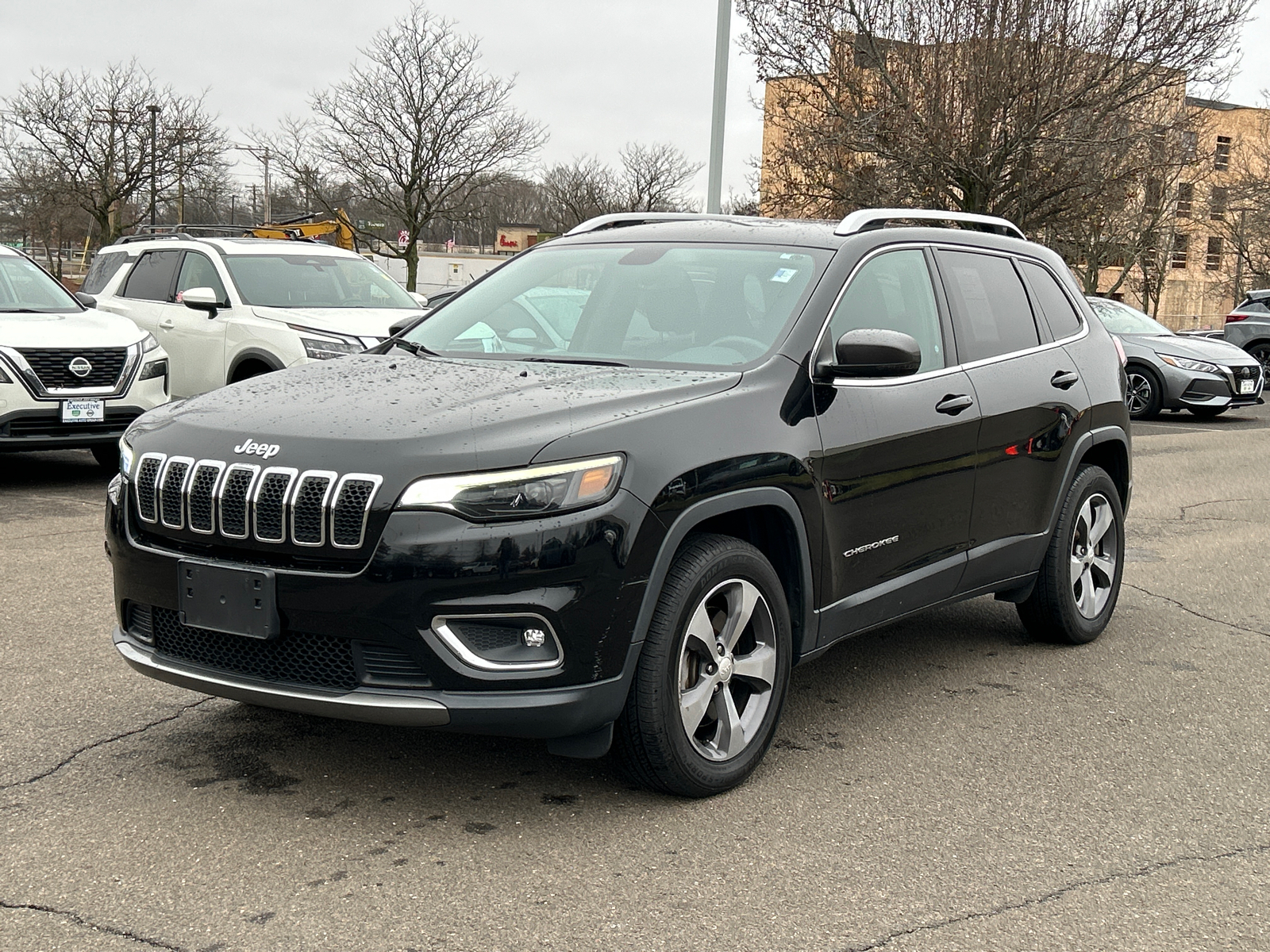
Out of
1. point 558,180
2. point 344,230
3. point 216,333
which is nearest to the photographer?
point 216,333

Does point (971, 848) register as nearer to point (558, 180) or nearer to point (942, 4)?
point (942, 4)

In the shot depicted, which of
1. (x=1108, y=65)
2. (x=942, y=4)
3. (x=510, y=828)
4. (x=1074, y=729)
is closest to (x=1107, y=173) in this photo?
(x=1108, y=65)

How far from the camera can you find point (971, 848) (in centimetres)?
354

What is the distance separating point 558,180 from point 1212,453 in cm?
5069

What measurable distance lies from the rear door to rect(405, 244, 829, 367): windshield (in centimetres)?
87

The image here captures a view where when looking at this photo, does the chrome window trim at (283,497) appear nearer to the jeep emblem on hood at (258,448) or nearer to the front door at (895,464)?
the jeep emblem on hood at (258,448)

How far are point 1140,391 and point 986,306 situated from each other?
13218 millimetres

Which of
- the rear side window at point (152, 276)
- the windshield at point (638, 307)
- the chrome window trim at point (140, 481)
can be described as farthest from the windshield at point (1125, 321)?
the chrome window trim at point (140, 481)

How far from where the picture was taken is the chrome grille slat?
142 inches

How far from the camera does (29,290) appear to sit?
396 inches

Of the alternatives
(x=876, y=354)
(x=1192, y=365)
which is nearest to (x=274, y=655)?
(x=876, y=354)

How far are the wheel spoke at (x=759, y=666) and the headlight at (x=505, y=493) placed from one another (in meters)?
0.81

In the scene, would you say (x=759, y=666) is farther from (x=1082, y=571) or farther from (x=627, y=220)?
(x=1082, y=571)

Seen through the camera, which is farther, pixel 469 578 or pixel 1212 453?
pixel 1212 453
